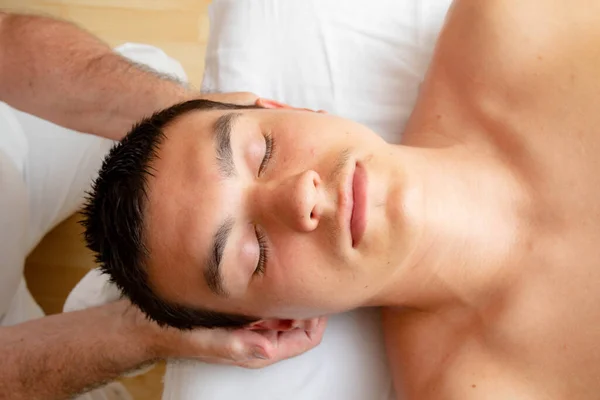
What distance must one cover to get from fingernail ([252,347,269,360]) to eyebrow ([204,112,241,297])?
0.64 feet

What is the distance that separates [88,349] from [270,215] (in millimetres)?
595

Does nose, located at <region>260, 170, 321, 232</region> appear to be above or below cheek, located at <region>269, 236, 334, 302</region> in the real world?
above

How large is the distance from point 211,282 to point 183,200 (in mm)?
151

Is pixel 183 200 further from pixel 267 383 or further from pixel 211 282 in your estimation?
pixel 267 383

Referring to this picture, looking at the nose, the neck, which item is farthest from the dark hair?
the neck

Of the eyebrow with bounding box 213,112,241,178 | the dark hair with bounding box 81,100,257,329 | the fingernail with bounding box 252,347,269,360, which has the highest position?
the eyebrow with bounding box 213,112,241,178

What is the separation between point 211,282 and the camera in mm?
959

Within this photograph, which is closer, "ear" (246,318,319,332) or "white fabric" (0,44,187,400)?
"ear" (246,318,319,332)

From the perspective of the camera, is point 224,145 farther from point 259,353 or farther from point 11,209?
point 11,209

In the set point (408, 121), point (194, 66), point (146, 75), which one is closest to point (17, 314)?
point (146, 75)

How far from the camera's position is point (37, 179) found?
163 centimetres

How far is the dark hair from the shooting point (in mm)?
990

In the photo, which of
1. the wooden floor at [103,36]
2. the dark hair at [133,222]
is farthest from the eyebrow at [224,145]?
the wooden floor at [103,36]

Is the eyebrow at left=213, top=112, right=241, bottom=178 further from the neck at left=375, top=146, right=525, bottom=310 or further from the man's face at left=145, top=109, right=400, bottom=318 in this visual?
the neck at left=375, top=146, right=525, bottom=310
